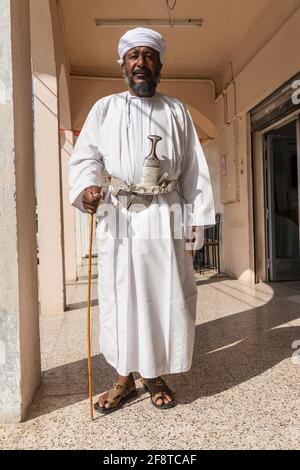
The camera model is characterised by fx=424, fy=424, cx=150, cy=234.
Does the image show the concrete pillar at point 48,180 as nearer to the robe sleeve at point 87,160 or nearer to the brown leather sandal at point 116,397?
the robe sleeve at point 87,160

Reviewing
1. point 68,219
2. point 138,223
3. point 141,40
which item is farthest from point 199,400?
point 68,219

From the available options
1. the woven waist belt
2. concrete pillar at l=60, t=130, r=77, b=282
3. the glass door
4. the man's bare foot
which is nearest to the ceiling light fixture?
the glass door

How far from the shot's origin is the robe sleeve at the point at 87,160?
199cm

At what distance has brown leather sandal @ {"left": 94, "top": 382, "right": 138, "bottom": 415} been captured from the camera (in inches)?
77.0

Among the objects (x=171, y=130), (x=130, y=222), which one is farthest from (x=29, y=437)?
(x=171, y=130)

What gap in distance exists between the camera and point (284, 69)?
4.30 metres

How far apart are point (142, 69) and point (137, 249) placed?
2.70 ft

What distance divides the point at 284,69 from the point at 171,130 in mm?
2869

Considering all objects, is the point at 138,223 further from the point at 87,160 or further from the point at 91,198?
the point at 87,160

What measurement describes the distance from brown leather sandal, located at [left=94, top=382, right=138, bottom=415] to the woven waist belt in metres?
0.87

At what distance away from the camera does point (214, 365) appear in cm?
256
